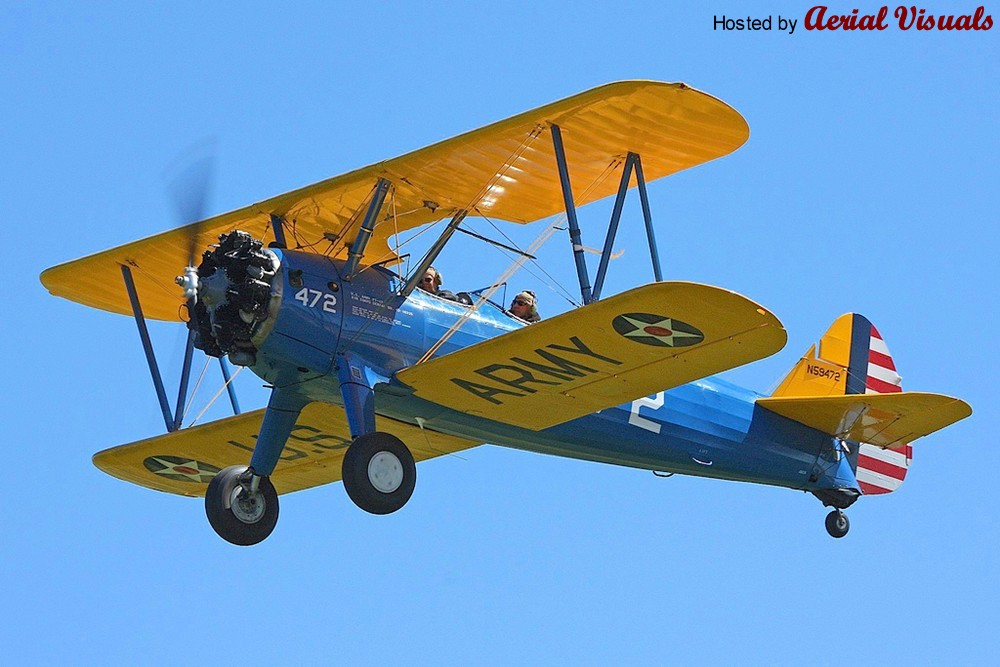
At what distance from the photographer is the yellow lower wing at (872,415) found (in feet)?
45.8

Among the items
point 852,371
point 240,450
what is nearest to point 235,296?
point 240,450

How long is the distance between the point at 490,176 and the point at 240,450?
11.0ft

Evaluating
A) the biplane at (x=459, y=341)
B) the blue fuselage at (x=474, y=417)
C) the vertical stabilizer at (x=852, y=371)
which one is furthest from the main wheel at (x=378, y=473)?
the vertical stabilizer at (x=852, y=371)

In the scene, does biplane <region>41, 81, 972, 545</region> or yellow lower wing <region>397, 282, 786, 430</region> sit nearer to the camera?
yellow lower wing <region>397, 282, 786, 430</region>

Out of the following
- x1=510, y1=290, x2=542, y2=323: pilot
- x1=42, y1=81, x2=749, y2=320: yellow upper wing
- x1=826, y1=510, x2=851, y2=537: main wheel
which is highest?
x1=42, y1=81, x2=749, y2=320: yellow upper wing

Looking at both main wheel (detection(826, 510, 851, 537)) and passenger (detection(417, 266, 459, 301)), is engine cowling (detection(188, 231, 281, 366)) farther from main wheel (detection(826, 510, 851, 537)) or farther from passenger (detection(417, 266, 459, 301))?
main wheel (detection(826, 510, 851, 537))

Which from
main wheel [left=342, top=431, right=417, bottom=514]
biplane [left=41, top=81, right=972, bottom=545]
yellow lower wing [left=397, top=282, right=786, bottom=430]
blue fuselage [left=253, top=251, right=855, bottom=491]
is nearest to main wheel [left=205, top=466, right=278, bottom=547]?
biplane [left=41, top=81, right=972, bottom=545]

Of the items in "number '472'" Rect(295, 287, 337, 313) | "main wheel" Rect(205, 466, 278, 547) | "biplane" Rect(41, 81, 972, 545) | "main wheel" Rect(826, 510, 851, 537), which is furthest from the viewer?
"main wheel" Rect(826, 510, 851, 537)

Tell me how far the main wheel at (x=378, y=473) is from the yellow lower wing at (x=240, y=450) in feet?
4.83

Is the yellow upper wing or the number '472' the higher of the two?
the yellow upper wing

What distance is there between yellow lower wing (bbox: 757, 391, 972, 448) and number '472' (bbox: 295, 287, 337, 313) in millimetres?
4202

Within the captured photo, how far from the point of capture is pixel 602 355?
12.1 metres

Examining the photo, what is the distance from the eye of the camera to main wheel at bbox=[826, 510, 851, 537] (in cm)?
1535

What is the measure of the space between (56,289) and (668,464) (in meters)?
5.25
